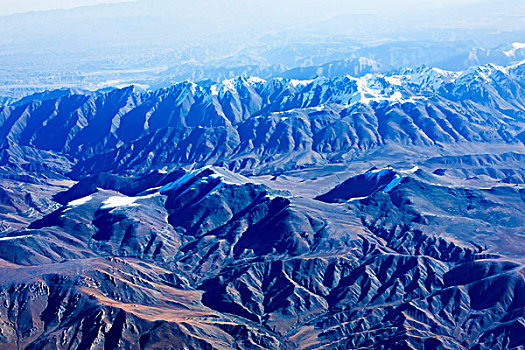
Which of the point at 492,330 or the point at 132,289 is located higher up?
the point at 132,289

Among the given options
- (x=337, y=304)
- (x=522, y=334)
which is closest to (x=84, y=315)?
(x=337, y=304)

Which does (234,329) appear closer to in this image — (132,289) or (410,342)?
(132,289)

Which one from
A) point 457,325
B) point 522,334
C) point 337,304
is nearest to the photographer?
point 522,334

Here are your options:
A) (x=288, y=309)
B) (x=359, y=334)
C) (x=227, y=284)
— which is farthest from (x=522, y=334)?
(x=227, y=284)

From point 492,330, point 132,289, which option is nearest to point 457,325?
point 492,330

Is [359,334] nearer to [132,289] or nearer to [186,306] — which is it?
[186,306]

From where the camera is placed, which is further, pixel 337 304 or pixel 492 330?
pixel 337 304

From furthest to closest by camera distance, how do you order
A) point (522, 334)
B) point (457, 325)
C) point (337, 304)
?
point (337, 304) < point (457, 325) < point (522, 334)

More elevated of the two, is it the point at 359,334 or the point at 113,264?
the point at 113,264

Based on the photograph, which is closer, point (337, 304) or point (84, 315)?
point (84, 315)
